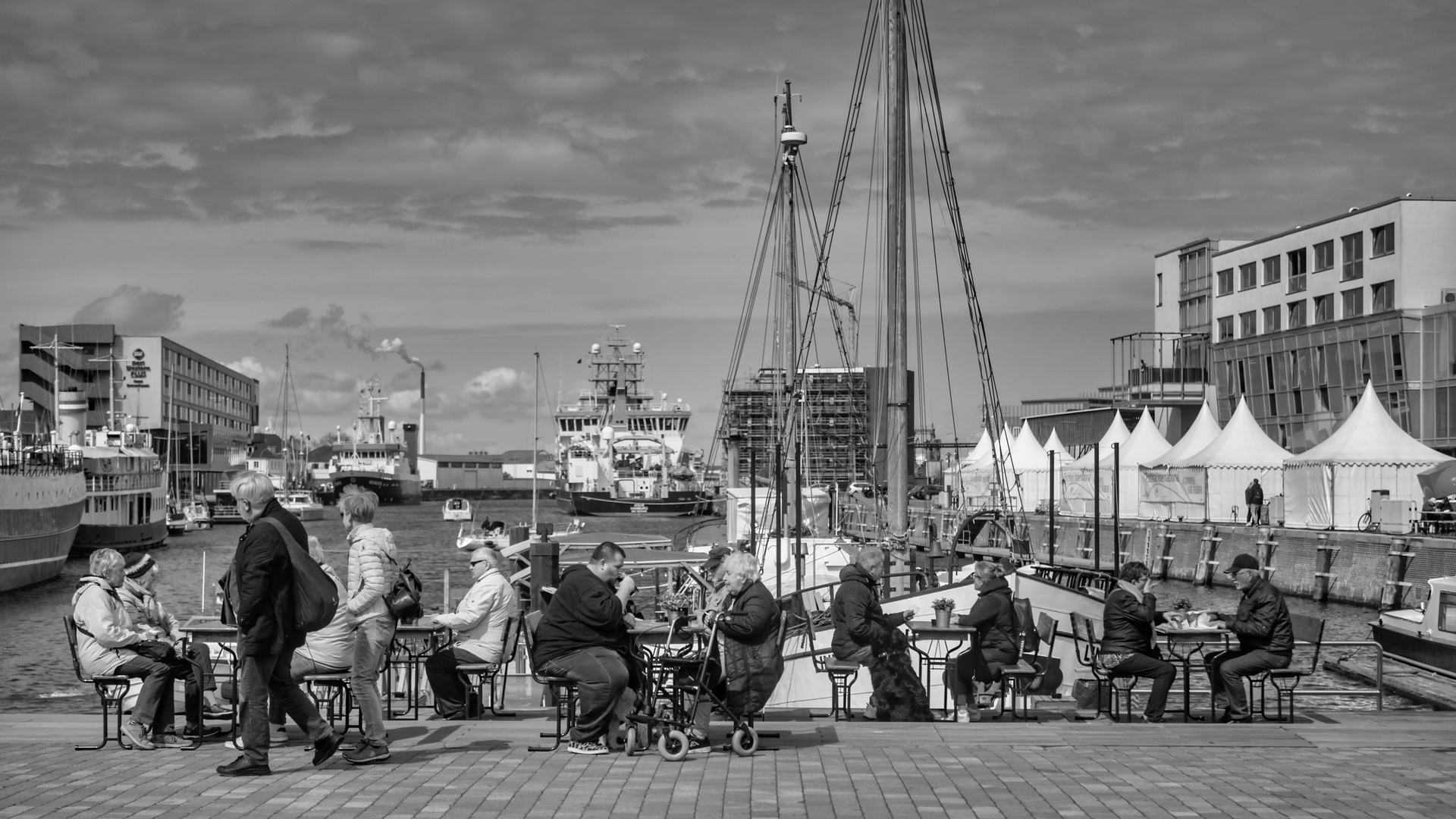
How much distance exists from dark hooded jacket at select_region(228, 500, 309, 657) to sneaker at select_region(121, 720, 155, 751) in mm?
1526

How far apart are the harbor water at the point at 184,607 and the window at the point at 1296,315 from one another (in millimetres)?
24231

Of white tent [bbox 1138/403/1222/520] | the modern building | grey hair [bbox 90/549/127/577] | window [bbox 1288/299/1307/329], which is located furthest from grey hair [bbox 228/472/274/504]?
the modern building

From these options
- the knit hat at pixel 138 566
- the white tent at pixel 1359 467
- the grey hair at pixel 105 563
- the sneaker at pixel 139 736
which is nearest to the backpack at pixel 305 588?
the sneaker at pixel 139 736

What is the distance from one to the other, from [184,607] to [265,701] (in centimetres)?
3715

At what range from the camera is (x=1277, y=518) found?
146 ft

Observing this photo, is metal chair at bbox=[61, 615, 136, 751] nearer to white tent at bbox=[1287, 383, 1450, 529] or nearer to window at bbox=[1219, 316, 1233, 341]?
white tent at bbox=[1287, 383, 1450, 529]

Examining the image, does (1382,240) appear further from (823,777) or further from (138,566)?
(138,566)

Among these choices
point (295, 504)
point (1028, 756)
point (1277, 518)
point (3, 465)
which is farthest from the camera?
point (295, 504)

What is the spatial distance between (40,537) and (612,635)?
46901 mm

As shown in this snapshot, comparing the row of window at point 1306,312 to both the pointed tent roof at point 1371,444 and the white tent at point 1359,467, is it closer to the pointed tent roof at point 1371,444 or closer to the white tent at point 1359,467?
the pointed tent roof at point 1371,444

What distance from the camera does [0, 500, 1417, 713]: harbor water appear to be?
78.2ft

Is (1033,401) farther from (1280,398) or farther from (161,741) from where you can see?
(161,741)

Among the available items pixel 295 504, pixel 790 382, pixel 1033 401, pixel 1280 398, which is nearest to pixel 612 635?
pixel 790 382

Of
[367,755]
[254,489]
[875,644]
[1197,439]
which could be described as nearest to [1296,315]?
[1197,439]
